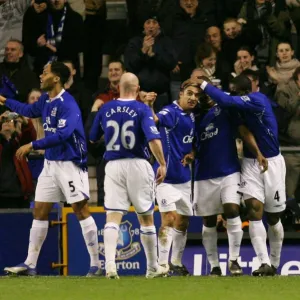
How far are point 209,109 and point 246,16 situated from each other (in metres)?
5.08

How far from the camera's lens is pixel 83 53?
19750 mm

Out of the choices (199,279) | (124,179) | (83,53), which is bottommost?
(199,279)

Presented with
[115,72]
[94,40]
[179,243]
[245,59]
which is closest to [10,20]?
[94,40]

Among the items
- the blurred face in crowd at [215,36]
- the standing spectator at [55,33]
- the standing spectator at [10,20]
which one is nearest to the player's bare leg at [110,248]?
the blurred face in crowd at [215,36]

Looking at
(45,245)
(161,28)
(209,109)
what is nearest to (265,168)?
(209,109)

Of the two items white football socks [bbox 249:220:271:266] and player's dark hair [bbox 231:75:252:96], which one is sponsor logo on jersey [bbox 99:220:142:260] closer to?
white football socks [bbox 249:220:271:266]

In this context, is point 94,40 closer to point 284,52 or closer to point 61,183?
point 284,52

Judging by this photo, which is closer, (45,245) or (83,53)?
(45,245)

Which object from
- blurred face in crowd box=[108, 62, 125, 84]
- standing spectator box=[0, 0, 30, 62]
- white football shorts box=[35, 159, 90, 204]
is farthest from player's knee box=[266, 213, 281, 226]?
standing spectator box=[0, 0, 30, 62]

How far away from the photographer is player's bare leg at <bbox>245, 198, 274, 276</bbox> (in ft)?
48.2

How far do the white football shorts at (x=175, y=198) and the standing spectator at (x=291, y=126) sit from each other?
2059mm

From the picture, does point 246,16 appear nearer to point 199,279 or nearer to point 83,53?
point 83,53

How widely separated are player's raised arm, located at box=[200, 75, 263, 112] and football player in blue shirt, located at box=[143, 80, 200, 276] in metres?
0.32

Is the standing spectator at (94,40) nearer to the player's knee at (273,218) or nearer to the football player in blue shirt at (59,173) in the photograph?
the football player in blue shirt at (59,173)
